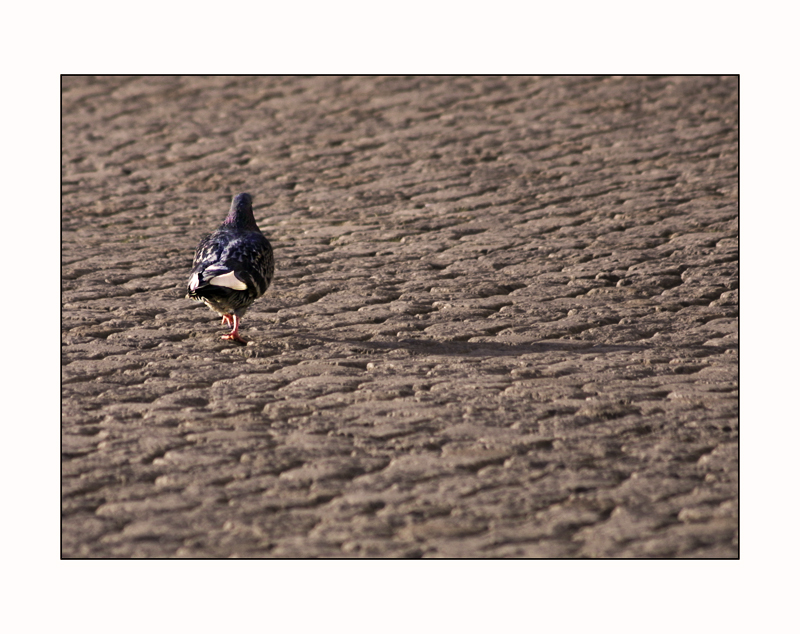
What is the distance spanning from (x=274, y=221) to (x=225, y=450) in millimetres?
Answer: 5775

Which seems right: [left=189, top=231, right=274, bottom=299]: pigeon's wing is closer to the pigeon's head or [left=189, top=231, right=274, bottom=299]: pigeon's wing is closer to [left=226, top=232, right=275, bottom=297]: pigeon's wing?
[left=226, top=232, right=275, bottom=297]: pigeon's wing

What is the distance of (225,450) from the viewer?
234 inches

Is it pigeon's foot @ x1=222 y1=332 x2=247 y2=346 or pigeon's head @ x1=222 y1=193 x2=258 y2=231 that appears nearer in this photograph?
pigeon's foot @ x1=222 y1=332 x2=247 y2=346

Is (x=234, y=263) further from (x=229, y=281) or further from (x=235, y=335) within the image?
(x=235, y=335)

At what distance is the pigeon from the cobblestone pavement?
0.38 m

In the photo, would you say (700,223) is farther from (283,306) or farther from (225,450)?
(225,450)

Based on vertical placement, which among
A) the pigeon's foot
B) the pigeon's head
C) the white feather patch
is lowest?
the pigeon's foot

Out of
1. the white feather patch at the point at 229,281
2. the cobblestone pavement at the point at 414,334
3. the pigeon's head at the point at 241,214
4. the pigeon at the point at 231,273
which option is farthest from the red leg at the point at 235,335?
the pigeon's head at the point at 241,214

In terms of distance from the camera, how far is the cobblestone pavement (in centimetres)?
523

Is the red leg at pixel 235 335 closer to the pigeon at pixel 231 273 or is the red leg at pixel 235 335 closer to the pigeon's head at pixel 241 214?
the pigeon at pixel 231 273

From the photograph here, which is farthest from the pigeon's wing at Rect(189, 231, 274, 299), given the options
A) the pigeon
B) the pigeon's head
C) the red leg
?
the pigeon's head

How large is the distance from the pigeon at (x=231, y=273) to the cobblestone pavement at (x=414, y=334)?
0.38 metres

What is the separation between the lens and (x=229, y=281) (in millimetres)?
7297
